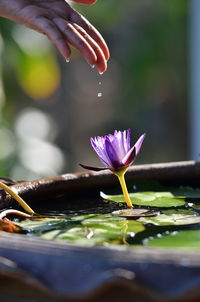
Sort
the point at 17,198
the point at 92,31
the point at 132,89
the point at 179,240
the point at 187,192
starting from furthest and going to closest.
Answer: the point at 132,89, the point at 187,192, the point at 92,31, the point at 17,198, the point at 179,240

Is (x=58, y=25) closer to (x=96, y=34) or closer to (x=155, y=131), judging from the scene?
(x=96, y=34)

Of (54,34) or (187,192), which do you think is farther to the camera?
(187,192)

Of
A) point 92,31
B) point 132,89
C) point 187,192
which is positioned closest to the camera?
point 92,31

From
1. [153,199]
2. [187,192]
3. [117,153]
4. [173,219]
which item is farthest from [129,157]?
[187,192]

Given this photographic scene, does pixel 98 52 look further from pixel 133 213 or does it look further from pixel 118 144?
pixel 133 213

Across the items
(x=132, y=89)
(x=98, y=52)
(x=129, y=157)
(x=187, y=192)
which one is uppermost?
(x=98, y=52)

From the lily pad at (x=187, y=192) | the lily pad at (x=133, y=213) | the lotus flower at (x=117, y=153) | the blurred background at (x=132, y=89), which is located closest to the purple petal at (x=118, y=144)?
the lotus flower at (x=117, y=153)
